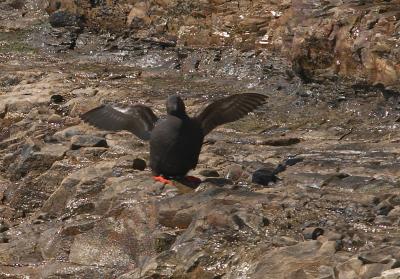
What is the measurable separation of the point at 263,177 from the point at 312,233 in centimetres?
284

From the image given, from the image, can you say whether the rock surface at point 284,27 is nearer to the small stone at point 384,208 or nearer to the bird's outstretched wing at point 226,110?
the bird's outstretched wing at point 226,110

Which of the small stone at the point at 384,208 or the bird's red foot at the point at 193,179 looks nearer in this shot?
the small stone at the point at 384,208

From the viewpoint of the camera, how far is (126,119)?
15.1m

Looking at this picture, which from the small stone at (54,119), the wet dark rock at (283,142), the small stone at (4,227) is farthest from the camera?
the small stone at (54,119)

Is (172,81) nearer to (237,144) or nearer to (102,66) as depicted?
(102,66)

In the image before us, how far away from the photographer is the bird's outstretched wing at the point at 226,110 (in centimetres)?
1460

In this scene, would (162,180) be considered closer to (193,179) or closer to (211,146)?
(193,179)

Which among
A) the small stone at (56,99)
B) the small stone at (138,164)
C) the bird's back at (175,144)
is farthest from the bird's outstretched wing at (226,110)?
the small stone at (56,99)

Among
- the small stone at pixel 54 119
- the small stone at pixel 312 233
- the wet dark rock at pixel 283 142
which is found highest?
the small stone at pixel 312 233

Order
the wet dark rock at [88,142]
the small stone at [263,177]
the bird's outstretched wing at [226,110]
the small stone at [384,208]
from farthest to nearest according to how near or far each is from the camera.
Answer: the wet dark rock at [88,142], the bird's outstretched wing at [226,110], the small stone at [263,177], the small stone at [384,208]

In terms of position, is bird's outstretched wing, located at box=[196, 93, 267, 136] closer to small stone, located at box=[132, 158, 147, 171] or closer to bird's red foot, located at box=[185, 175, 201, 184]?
bird's red foot, located at box=[185, 175, 201, 184]

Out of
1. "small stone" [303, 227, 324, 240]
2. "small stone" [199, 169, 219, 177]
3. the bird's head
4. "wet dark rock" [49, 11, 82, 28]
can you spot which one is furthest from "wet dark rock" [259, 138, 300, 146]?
"wet dark rock" [49, 11, 82, 28]

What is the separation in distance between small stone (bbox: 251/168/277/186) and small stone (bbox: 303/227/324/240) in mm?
2567

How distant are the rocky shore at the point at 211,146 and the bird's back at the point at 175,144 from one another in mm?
365
